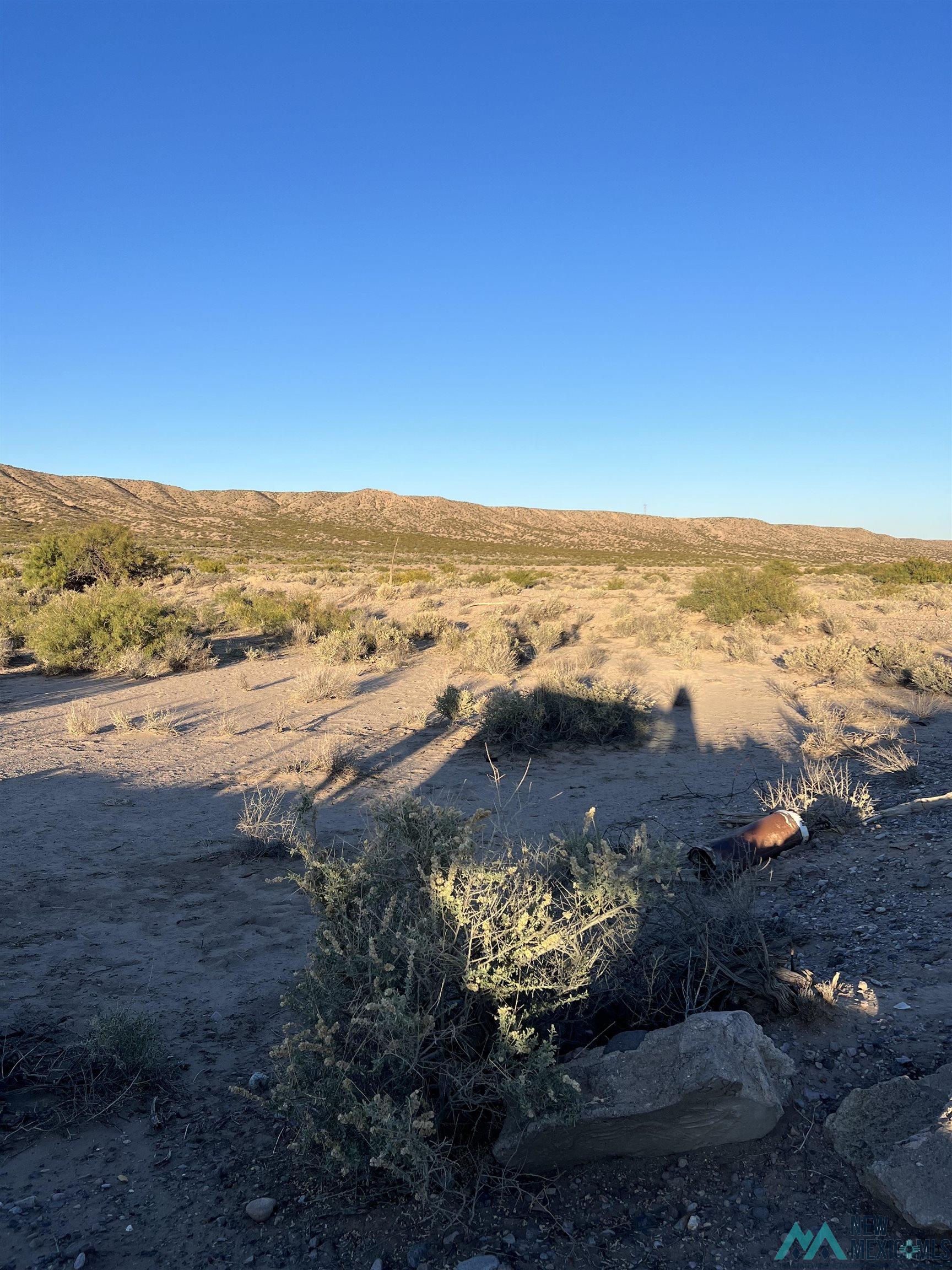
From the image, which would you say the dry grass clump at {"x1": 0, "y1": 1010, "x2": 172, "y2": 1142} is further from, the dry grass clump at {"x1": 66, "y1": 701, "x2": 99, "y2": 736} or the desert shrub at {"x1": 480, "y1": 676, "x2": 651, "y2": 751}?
the dry grass clump at {"x1": 66, "y1": 701, "x2": 99, "y2": 736}

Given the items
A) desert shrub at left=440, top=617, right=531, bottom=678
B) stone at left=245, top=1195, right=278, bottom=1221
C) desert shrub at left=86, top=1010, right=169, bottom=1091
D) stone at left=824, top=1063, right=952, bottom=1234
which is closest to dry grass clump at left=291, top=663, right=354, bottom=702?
desert shrub at left=440, top=617, right=531, bottom=678

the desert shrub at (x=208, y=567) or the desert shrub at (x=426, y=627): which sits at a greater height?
the desert shrub at (x=208, y=567)

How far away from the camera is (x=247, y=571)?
118ft

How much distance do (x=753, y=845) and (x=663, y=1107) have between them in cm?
299

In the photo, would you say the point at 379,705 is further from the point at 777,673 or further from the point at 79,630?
the point at 777,673

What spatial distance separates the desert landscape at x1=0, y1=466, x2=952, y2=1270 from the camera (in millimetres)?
2521

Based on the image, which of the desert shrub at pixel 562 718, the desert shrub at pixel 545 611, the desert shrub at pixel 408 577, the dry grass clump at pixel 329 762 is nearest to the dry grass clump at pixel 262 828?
the dry grass clump at pixel 329 762

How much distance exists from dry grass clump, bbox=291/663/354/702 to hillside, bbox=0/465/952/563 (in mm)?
48495

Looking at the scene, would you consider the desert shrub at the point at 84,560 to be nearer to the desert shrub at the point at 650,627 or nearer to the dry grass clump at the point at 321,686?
the dry grass clump at the point at 321,686

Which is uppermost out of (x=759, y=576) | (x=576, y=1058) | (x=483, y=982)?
(x=759, y=576)

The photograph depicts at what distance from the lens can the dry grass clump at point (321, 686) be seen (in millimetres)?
11859

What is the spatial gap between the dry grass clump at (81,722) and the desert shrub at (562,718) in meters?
4.96

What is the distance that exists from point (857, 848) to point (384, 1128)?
14.0 ft

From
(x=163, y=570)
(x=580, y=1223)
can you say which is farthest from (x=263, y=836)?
(x=163, y=570)
